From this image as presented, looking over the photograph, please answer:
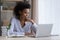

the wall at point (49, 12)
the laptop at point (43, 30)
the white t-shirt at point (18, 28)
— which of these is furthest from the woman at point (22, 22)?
the wall at point (49, 12)

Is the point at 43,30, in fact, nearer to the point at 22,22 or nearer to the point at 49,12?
the point at 22,22

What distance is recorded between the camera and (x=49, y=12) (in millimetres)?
2441

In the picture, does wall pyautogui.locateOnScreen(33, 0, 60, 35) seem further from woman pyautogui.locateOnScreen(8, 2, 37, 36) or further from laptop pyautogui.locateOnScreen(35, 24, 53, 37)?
laptop pyautogui.locateOnScreen(35, 24, 53, 37)

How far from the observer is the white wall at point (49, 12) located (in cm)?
240

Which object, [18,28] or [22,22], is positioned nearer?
[18,28]

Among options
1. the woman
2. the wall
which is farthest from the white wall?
the woman

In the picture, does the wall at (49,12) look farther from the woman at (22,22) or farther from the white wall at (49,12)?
the woman at (22,22)

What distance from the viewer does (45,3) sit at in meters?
2.41

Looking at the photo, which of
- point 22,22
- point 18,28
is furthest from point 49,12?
point 18,28

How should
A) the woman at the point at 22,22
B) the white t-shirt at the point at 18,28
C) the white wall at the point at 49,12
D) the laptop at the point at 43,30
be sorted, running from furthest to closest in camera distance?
the white wall at the point at 49,12, the woman at the point at 22,22, the white t-shirt at the point at 18,28, the laptop at the point at 43,30

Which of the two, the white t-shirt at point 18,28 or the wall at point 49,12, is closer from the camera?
the white t-shirt at point 18,28

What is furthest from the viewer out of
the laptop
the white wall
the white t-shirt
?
the white wall

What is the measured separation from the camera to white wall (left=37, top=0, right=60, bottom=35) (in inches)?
94.4

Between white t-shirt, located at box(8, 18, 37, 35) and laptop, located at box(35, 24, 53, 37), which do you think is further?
white t-shirt, located at box(8, 18, 37, 35)
